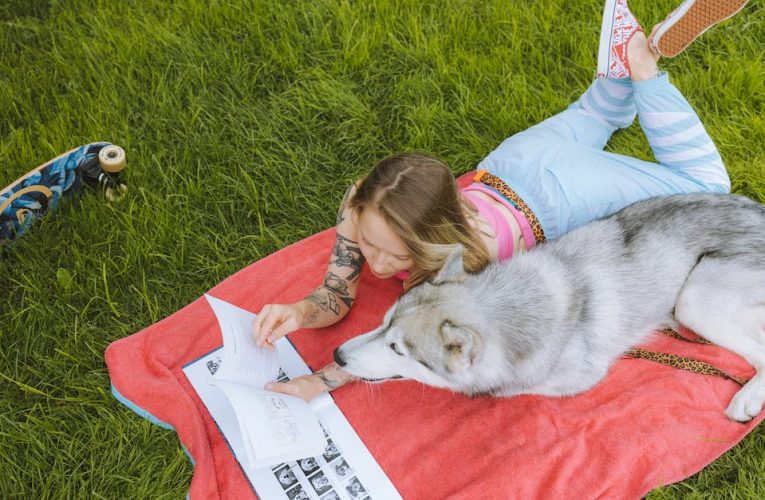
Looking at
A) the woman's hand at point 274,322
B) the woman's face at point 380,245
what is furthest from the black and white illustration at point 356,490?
the woman's face at point 380,245

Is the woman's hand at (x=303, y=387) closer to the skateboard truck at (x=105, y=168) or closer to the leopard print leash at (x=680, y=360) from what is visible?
the leopard print leash at (x=680, y=360)

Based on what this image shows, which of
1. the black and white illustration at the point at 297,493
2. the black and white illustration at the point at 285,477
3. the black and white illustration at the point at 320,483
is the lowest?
the black and white illustration at the point at 297,493

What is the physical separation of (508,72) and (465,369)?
2924 mm

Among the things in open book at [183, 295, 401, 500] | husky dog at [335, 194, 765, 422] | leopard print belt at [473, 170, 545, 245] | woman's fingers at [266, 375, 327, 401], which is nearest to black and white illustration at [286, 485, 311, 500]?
open book at [183, 295, 401, 500]

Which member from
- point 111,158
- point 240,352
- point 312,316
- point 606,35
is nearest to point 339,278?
point 312,316

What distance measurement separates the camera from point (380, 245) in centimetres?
323

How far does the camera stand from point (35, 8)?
18.0ft

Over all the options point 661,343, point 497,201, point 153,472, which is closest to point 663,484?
point 661,343

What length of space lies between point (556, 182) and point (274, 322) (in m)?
1.87

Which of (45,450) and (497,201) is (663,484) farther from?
(45,450)

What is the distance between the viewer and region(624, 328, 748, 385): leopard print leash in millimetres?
3551

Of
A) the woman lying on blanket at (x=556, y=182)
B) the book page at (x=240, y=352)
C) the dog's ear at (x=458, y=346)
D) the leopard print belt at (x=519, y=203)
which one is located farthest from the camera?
the leopard print belt at (x=519, y=203)

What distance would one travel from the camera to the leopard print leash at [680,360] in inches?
140

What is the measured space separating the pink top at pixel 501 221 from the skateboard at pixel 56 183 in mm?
2151
